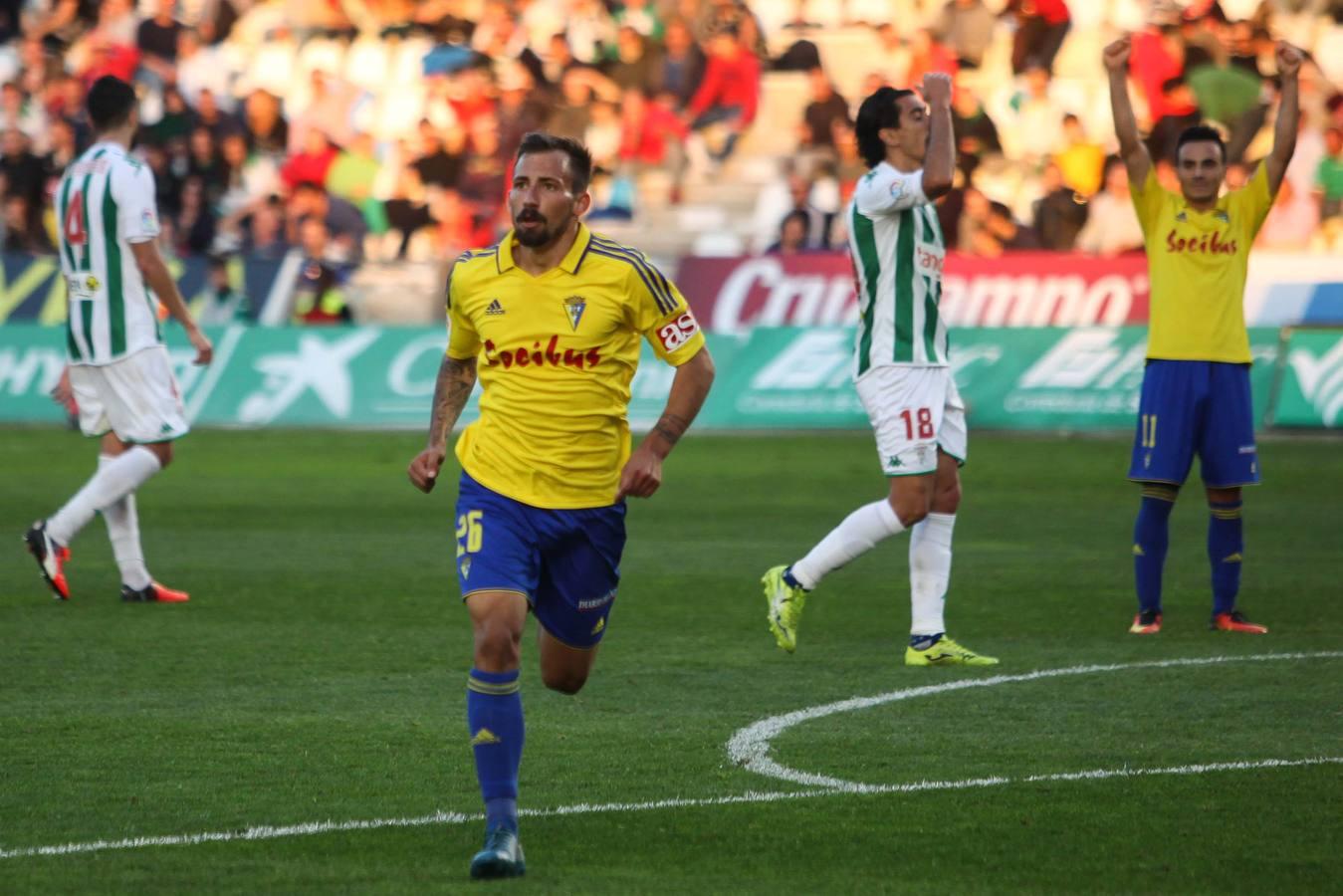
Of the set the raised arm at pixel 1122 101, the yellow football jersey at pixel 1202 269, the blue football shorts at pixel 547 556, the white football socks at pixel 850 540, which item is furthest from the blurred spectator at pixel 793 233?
the blue football shorts at pixel 547 556

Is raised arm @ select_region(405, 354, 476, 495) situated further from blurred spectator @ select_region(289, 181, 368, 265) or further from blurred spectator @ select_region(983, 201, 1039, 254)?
blurred spectator @ select_region(289, 181, 368, 265)

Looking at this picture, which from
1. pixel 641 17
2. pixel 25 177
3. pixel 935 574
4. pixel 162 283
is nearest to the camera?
pixel 935 574

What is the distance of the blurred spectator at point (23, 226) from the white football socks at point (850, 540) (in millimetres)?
18114

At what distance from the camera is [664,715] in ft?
24.9

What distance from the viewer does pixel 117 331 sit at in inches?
432

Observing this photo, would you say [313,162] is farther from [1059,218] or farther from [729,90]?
[1059,218]

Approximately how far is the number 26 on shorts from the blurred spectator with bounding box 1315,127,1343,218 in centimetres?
1814

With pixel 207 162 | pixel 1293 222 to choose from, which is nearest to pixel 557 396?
pixel 1293 222

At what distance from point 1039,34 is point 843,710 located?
18637 mm

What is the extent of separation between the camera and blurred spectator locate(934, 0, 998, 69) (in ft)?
82.3

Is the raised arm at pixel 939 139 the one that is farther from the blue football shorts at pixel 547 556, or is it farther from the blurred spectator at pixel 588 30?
the blurred spectator at pixel 588 30

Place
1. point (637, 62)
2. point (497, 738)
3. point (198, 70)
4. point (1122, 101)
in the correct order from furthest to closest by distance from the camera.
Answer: point (198, 70), point (637, 62), point (1122, 101), point (497, 738)

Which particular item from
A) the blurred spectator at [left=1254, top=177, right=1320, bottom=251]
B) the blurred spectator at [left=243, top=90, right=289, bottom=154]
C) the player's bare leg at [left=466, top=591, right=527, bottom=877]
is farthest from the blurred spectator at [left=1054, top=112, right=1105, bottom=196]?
the player's bare leg at [left=466, top=591, right=527, bottom=877]

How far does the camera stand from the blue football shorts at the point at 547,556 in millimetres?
5582
